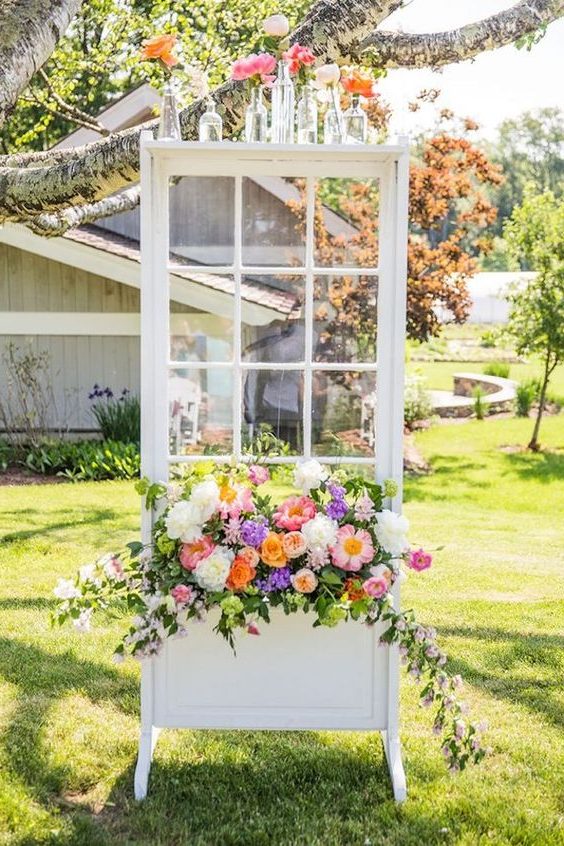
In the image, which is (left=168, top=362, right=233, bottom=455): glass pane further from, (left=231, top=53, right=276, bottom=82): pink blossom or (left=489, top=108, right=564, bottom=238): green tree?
(left=489, top=108, right=564, bottom=238): green tree

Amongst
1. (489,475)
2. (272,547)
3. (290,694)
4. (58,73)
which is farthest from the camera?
(489,475)

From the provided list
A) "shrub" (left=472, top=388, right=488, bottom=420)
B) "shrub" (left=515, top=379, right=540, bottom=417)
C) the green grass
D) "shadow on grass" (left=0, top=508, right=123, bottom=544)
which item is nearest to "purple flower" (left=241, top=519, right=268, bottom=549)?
"shadow on grass" (left=0, top=508, right=123, bottom=544)

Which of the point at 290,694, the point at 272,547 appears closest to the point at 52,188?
the point at 272,547

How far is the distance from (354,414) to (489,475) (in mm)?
8951

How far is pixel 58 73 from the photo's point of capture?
34.8ft

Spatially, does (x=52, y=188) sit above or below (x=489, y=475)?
above

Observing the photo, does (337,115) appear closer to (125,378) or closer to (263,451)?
(263,451)

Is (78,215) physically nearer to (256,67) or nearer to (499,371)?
(256,67)

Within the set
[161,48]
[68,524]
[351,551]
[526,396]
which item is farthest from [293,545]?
[526,396]

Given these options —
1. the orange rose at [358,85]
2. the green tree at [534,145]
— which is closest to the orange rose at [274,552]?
the orange rose at [358,85]

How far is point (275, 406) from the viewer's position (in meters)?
3.56

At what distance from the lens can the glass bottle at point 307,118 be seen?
11.1 ft

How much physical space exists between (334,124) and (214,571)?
1501mm

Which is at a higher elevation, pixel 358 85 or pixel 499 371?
pixel 358 85
